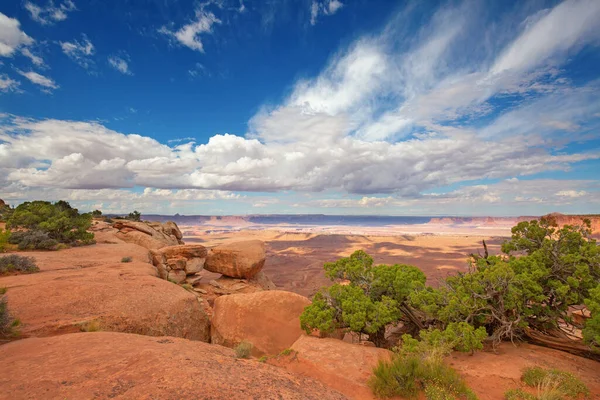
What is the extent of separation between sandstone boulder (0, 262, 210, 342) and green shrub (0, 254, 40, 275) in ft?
1.84

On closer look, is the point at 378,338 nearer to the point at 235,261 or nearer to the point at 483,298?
the point at 483,298

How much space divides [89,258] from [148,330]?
9.96m

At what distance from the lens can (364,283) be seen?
11.6 metres

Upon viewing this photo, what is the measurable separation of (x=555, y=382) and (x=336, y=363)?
5.06m

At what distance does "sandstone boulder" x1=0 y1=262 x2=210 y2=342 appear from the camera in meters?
8.75

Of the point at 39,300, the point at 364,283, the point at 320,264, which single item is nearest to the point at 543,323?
the point at 364,283

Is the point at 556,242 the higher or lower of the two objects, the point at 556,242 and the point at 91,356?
the higher

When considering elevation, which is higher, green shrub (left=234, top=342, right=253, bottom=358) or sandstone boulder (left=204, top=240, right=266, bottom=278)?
green shrub (left=234, top=342, right=253, bottom=358)

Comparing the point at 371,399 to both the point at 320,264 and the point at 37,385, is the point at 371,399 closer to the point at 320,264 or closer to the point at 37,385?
the point at 37,385

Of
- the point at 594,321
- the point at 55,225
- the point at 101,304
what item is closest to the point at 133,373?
the point at 101,304

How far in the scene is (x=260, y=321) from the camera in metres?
12.8

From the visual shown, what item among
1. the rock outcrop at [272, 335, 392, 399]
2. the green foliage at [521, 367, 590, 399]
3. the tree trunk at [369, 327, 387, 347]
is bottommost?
the tree trunk at [369, 327, 387, 347]

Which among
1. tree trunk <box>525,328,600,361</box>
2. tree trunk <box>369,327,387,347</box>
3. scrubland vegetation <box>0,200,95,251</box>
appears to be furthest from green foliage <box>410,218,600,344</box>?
scrubland vegetation <box>0,200,95,251</box>

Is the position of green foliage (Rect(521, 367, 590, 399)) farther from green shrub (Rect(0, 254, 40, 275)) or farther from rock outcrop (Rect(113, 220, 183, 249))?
rock outcrop (Rect(113, 220, 183, 249))
